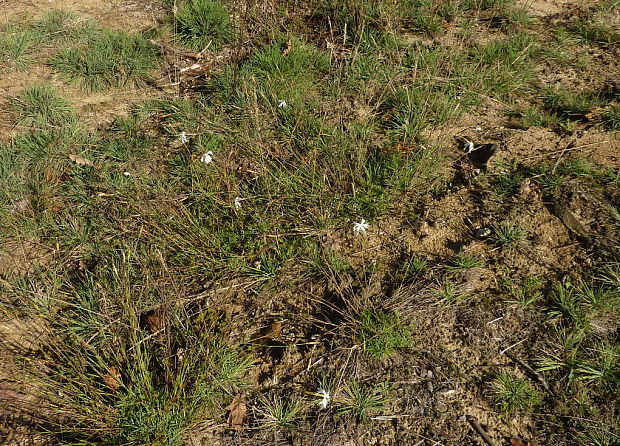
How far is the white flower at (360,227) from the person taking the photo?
2848 millimetres

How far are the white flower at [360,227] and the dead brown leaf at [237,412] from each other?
1.07 meters

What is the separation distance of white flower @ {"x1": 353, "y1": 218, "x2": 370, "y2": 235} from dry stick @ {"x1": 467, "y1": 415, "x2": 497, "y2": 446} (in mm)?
1101

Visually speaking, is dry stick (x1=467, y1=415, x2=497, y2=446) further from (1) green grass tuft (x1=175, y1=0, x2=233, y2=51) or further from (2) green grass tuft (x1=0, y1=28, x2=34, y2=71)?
(2) green grass tuft (x1=0, y1=28, x2=34, y2=71)

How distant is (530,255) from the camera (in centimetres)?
269

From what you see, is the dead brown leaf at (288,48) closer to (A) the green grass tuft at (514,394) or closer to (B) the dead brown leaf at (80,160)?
(B) the dead brown leaf at (80,160)

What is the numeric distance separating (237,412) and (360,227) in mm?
1155

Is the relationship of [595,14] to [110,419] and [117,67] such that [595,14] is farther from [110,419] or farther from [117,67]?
[110,419]

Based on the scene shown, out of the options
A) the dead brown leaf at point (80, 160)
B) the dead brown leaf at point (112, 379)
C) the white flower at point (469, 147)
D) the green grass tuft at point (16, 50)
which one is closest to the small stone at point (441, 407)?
the dead brown leaf at point (112, 379)

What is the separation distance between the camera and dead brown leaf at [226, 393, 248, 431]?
225 centimetres

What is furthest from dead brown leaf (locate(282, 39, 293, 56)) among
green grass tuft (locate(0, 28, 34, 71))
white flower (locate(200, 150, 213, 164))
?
green grass tuft (locate(0, 28, 34, 71))

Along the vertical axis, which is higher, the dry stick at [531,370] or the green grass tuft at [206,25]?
the green grass tuft at [206,25]

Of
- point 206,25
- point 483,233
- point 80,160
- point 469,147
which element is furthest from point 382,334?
point 206,25

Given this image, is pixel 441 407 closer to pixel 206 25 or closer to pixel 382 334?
pixel 382 334

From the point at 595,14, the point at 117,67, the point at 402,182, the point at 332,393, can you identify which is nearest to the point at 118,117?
the point at 117,67
